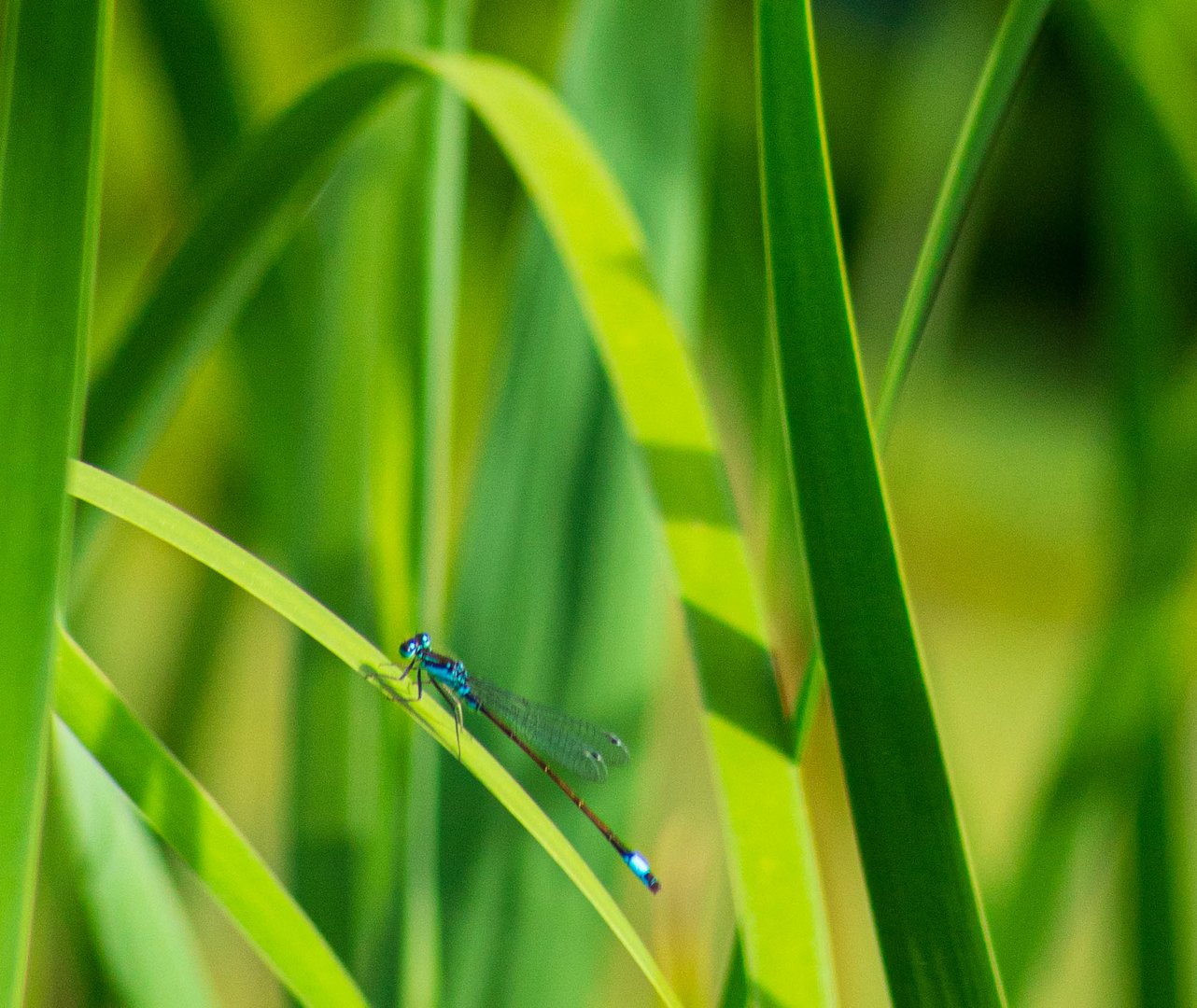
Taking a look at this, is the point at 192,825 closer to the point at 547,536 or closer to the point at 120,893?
the point at 120,893

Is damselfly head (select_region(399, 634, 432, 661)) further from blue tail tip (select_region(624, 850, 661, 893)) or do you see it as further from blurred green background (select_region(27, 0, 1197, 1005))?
blue tail tip (select_region(624, 850, 661, 893))

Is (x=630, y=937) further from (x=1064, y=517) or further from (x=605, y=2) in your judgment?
(x=1064, y=517)

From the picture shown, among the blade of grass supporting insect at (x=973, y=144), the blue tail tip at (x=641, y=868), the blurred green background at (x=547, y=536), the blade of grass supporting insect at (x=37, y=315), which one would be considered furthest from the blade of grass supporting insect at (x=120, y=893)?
the blade of grass supporting insect at (x=973, y=144)

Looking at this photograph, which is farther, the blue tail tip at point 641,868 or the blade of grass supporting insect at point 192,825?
the blue tail tip at point 641,868

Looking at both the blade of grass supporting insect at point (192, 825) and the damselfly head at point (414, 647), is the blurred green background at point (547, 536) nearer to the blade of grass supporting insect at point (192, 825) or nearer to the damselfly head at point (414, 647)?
the damselfly head at point (414, 647)

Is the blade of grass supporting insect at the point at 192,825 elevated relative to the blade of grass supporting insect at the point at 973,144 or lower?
lower

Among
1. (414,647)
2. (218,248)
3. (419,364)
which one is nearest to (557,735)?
(414,647)

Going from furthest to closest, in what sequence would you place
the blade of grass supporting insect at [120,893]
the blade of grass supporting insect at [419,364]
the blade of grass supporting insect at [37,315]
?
the blade of grass supporting insect at [419,364] → the blade of grass supporting insect at [120,893] → the blade of grass supporting insect at [37,315]
